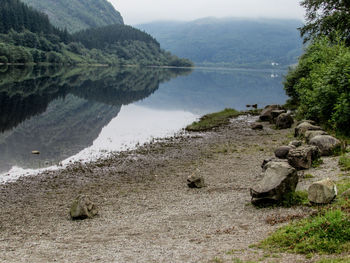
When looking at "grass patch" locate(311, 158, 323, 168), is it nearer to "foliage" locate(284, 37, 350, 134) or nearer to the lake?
"foliage" locate(284, 37, 350, 134)

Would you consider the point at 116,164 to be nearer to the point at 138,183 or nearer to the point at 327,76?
the point at 138,183

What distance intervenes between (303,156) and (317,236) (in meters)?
11.7

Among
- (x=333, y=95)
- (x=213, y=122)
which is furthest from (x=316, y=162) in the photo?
(x=213, y=122)

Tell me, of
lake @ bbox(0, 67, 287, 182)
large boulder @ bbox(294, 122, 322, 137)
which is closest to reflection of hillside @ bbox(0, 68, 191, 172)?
lake @ bbox(0, 67, 287, 182)

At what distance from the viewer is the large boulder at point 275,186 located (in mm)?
15953

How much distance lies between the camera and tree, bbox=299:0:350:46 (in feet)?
175

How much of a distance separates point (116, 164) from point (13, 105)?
3759cm

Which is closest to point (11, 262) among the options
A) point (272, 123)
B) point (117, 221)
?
point (117, 221)

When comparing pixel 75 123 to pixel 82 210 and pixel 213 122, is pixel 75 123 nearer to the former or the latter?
pixel 213 122

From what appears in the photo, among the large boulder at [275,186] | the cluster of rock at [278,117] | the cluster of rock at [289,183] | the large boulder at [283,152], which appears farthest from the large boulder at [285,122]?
the large boulder at [275,186]

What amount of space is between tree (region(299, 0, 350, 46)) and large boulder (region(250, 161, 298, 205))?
42.8m

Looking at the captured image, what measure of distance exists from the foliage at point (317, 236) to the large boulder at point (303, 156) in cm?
1009

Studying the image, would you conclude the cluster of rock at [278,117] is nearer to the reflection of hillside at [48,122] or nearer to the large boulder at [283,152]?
the large boulder at [283,152]

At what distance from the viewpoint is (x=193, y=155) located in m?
31.6
